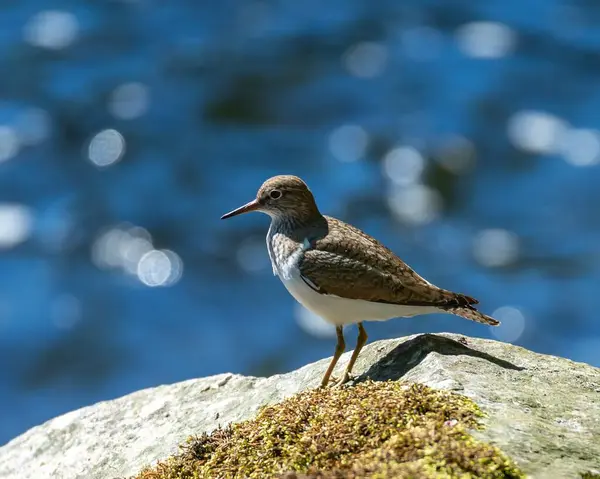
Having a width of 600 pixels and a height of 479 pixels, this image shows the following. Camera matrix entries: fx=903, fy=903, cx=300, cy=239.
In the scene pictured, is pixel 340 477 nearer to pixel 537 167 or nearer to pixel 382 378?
pixel 382 378

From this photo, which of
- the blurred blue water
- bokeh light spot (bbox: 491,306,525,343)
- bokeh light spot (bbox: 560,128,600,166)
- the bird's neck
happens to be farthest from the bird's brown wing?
bokeh light spot (bbox: 560,128,600,166)

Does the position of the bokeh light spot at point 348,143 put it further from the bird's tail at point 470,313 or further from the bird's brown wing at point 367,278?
the bird's tail at point 470,313

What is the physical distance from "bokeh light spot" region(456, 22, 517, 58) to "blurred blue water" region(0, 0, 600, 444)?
0.05 meters

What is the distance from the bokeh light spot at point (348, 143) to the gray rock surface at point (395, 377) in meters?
11.8

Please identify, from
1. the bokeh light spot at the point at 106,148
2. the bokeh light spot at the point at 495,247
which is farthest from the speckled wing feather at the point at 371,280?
the bokeh light spot at the point at 106,148

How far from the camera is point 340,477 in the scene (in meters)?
4.35

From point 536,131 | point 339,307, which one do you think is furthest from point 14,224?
point 339,307

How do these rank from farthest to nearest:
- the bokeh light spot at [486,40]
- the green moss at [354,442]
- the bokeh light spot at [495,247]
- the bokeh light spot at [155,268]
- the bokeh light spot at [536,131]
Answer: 1. the bokeh light spot at [486,40]
2. the bokeh light spot at [536,131]
3. the bokeh light spot at [495,247]
4. the bokeh light spot at [155,268]
5. the green moss at [354,442]

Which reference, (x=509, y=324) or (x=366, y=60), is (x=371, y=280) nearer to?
(x=509, y=324)

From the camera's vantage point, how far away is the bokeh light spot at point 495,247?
56.5 ft

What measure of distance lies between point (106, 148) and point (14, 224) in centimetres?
280

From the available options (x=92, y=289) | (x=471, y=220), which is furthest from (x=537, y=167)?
(x=92, y=289)

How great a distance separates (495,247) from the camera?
17.5 metres

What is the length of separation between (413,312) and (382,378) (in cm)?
105
